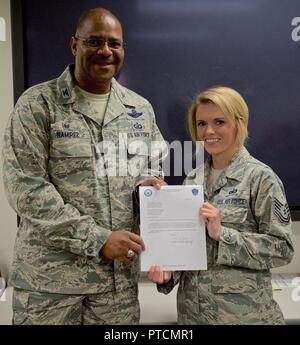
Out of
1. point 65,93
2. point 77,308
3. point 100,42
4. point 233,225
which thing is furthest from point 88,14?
point 77,308

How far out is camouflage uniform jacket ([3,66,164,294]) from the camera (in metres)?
0.84

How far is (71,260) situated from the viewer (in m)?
0.90

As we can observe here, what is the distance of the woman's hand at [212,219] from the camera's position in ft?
2.68

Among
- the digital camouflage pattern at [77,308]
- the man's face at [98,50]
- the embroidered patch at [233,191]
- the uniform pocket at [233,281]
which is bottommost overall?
the digital camouflage pattern at [77,308]

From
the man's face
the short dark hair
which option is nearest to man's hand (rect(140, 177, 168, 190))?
the man's face

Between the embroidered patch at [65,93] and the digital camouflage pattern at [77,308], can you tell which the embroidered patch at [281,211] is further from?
the embroidered patch at [65,93]

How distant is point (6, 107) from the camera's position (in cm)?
87

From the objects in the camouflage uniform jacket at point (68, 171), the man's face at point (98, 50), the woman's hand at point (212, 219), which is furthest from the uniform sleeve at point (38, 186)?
the woman's hand at point (212, 219)

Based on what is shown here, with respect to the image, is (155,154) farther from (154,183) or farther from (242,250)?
(242,250)

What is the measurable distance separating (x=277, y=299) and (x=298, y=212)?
0.22 m

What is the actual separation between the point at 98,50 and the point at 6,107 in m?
0.25

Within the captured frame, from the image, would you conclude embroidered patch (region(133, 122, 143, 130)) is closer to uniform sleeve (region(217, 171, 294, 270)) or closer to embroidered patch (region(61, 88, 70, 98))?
embroidered patch (region(61, 88, 70, 98))

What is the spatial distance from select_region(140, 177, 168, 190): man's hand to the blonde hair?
0.14m
